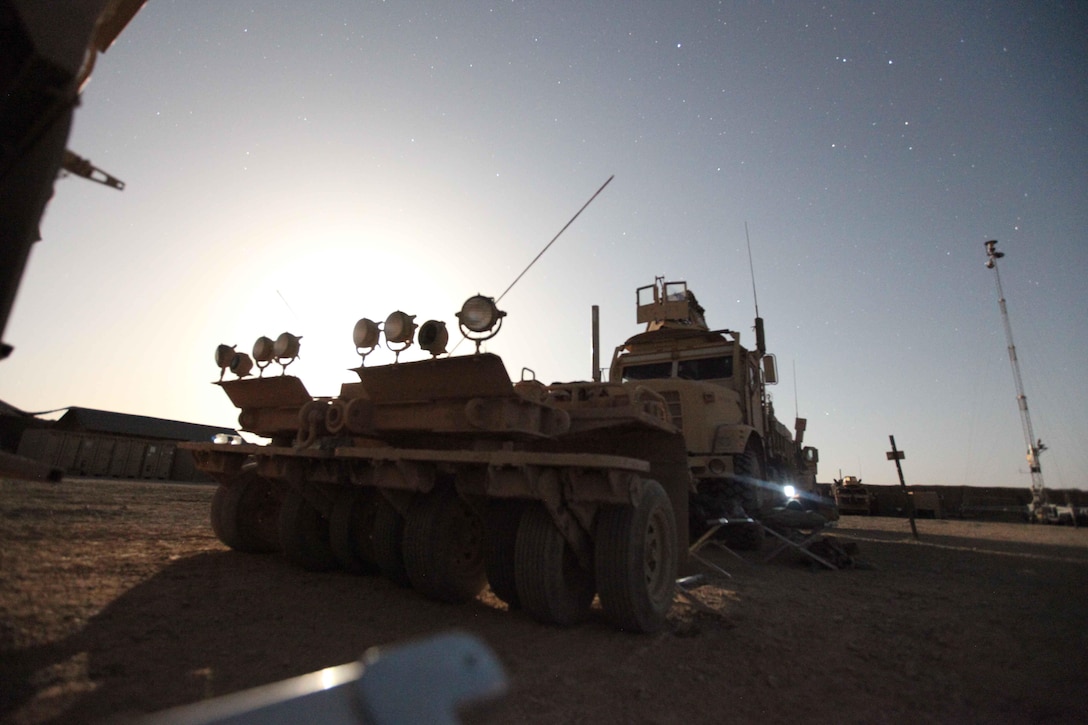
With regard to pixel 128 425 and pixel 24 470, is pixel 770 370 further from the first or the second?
pixel 128 425

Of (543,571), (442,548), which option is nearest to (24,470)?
(442,548)

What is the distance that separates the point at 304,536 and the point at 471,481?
2459mm

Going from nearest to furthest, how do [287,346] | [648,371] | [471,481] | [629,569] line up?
[629,569] → [471,481] → [287,346] → [648,371]

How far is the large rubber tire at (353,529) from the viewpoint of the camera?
580 cm

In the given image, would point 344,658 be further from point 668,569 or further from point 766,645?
point 766,645

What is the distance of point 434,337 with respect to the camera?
4918 millimetres

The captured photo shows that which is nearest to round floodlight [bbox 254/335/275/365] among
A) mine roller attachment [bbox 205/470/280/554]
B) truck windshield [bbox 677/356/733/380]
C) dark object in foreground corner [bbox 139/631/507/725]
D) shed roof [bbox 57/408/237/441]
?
mine roller attachment [bbox 205/470/280/554]

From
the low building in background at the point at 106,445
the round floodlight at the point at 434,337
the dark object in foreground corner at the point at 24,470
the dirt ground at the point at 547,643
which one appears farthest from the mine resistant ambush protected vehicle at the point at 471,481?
the low building in background at the point at 106,445

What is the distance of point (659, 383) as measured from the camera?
30.5 ft

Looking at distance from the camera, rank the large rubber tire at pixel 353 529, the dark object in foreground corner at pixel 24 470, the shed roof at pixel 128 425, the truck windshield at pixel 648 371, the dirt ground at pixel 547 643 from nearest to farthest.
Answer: the dark object in foreground corner at pixel 24 470, the dirt ground at pixel 547 643, the large rubber tire at pixel 353 529, the truck windshield at pixel 648 371, the shed roof at pixel 128 425

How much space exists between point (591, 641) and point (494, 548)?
1.21 meters

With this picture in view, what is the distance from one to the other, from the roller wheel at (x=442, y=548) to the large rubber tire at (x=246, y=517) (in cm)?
260

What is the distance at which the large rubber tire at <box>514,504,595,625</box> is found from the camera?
4363 millimetres

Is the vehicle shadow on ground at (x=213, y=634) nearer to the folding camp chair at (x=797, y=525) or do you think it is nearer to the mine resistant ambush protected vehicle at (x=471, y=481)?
the mine resistant ambush protected vehicle at (x=471, y=481)
